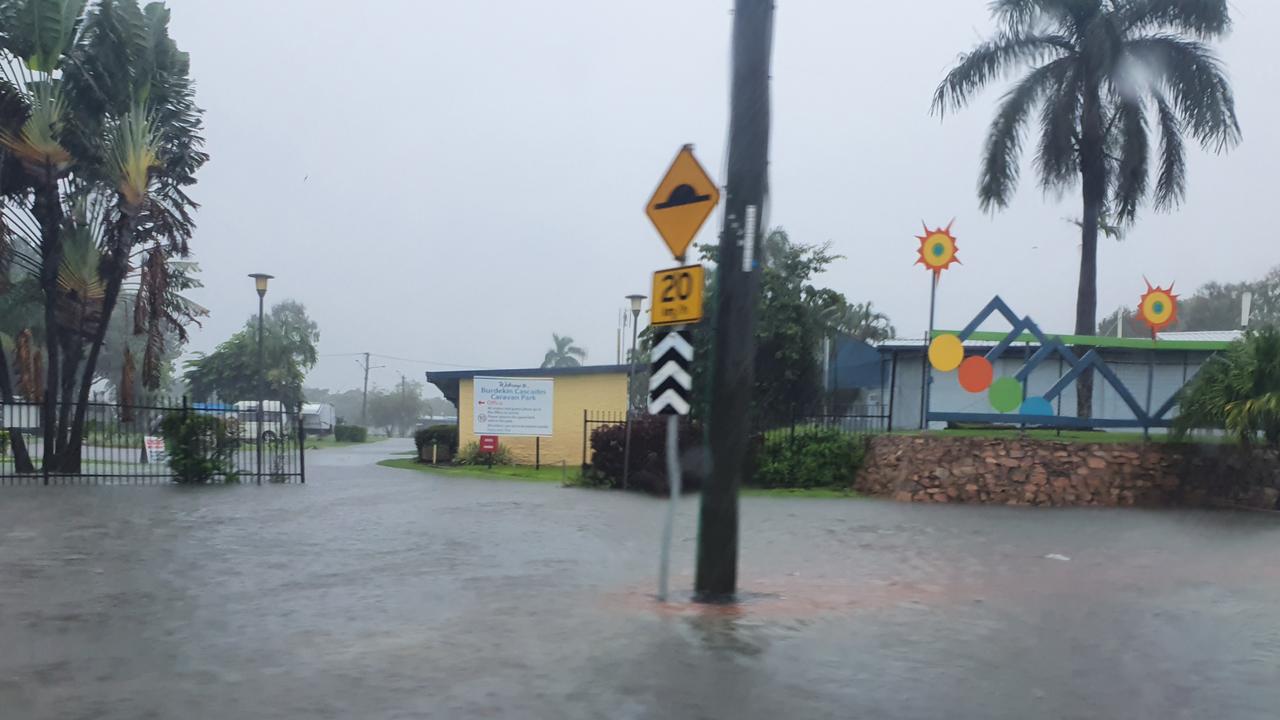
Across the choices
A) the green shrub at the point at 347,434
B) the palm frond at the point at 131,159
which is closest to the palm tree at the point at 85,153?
Answer: the palm frond at the point at 131,159

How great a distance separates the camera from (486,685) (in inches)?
239

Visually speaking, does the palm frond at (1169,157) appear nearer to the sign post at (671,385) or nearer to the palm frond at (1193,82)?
the palm frond at (1193,82)

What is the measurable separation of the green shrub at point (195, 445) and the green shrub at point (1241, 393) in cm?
1795

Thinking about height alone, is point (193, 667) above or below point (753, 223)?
below

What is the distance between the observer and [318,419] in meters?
70.1

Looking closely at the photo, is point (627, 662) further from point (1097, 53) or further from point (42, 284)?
point (1097, 53)

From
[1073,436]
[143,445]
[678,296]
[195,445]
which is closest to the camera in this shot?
[678,296]

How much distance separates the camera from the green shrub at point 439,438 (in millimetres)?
32719

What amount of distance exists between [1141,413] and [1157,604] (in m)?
11.1

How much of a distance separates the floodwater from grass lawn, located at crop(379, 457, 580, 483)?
34.5 feet

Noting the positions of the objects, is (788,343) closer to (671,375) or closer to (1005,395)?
(1005,395)

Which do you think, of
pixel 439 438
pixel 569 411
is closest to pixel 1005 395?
pixel 569 411

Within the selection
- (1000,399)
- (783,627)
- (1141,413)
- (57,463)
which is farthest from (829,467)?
(57,463)

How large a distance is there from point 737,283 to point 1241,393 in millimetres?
12039
